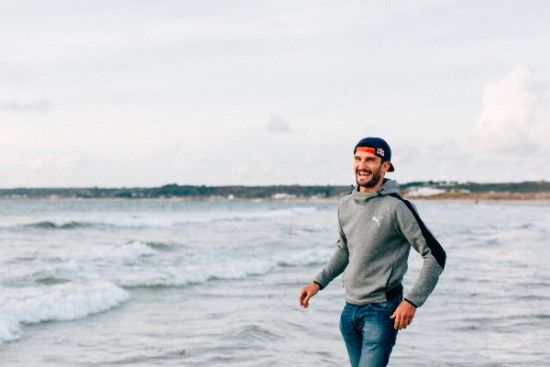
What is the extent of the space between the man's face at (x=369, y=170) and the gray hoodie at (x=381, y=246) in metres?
0.07

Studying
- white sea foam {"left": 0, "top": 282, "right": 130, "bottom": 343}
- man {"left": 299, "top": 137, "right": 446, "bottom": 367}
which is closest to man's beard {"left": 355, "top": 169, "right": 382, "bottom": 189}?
man {"left": 299, "top": 137, "right": 446, "bottom": 367}

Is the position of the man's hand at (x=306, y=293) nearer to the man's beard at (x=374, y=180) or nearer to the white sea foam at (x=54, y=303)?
the man's beard at (x=374, y=180)

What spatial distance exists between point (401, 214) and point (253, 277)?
1311 centimetres

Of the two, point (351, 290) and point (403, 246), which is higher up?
point (403, 246)

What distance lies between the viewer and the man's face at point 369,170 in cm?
434

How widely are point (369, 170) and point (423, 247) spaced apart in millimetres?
550

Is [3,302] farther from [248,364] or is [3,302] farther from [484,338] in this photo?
[484,338]

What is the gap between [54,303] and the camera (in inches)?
468

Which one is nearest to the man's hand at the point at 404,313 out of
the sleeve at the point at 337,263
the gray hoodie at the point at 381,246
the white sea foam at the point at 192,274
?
the gray hoodie at the point at 381,246

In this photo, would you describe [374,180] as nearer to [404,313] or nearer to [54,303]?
[404,313]

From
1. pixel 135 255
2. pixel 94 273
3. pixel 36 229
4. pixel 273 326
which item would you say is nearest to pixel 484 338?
pixel 273 326

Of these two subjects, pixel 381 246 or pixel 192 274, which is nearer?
pixel 381 246

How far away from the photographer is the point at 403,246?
171 inches

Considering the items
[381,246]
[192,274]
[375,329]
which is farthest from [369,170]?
[192,274]
